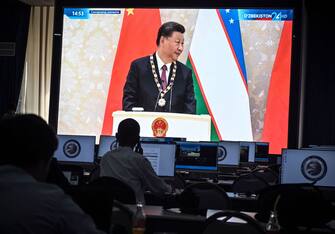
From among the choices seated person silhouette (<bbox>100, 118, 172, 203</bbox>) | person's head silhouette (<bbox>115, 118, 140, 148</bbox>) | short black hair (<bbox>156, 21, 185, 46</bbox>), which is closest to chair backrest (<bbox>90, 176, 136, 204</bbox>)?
seated person silhouette (<bbox>100, 118, 172, 203</bbox>)

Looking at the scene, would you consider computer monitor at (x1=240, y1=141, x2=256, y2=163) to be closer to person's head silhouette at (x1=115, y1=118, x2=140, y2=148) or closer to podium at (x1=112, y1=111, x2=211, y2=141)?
podium at (x1=112, y1=111, x2=211, y2=141)

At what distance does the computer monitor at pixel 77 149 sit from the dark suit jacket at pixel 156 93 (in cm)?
239

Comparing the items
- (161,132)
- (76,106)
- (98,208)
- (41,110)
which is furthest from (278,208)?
(41,110)

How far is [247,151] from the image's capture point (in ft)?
26.3

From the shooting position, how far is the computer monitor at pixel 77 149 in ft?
21.3

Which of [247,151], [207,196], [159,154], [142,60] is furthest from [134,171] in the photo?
[142,60]

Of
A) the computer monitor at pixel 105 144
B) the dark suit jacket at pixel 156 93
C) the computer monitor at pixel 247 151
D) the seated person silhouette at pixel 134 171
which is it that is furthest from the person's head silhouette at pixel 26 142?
the dark suit jacket at pixel 156 93

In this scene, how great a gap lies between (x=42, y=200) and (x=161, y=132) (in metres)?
7.09

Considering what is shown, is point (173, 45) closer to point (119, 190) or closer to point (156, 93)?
point (156, 93)

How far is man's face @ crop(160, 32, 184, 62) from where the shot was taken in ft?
29.2

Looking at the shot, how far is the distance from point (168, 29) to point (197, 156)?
3.43 meters

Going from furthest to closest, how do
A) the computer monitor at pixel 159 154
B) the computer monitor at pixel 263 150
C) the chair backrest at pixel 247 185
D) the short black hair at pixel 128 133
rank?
the computer monitor at pixel 263 150, the computer monitor at pixel 159 154, the chair backrest at pixel 247 185, the short black hair at pixel 128 133

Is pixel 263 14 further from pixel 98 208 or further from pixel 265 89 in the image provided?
pixel 98 208

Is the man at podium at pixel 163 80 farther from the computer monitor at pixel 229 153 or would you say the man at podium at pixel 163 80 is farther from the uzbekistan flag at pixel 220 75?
the computer monitor at pixel 229 153
